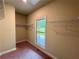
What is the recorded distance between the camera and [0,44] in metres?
2.94

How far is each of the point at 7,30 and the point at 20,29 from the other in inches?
74.0

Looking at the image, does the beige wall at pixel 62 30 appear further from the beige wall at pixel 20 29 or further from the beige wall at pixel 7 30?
the beige wall at pixel 20 29

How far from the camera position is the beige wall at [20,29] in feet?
15.9

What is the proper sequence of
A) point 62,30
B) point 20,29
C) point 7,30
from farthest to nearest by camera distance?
point 20,29 < point 7,30 < point 62,30

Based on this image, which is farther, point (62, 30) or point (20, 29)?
point (20, 29)

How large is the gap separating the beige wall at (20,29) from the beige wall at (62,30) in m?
2.49

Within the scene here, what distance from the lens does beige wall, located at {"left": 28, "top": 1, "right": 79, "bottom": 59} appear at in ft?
6.45

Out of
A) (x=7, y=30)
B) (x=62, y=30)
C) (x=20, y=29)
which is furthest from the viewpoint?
(x=20, y=29)

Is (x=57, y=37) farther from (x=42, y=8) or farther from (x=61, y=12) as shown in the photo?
(x=42, y=8)

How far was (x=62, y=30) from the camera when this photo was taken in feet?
7.63

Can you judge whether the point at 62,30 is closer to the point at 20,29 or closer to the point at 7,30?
the point at 7,30

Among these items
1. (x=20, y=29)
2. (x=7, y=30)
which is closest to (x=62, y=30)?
(x=7, y=30)

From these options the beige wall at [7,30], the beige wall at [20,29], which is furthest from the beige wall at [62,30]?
the beige wall at [20,29]

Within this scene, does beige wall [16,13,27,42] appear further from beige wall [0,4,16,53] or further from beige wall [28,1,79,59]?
beige wall [28,1,79,59]
